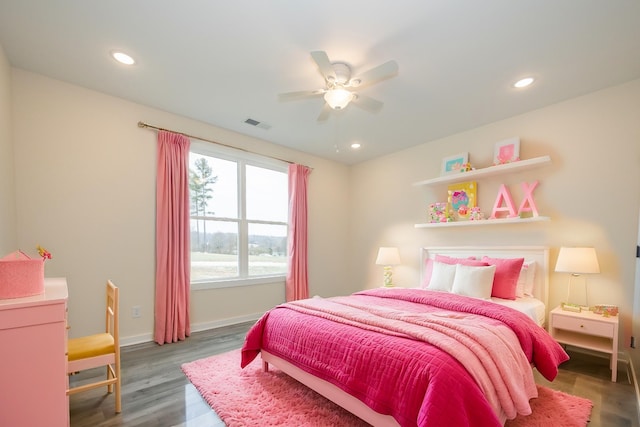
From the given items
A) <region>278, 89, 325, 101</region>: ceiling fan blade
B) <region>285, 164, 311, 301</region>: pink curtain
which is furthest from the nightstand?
<region>285, 164, 311, 301</region>: pink curtain

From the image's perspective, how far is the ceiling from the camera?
186 cm

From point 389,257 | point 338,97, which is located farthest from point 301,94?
point 389,257

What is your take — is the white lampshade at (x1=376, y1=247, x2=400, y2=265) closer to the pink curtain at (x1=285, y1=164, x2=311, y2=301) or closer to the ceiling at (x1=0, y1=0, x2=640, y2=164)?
the pink curtain at (x1=285, y1=164, x2=311, y2=301)

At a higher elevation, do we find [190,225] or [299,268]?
[190,225]

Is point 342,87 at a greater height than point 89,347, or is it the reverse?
point 342,87

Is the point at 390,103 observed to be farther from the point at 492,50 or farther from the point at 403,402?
the point at 403,402

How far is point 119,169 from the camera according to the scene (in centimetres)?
308

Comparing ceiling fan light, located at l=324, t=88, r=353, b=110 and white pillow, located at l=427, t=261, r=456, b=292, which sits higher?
ceiling fan light, located at l=324, t=88, r=353, b=110

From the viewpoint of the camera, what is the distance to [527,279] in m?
3.07

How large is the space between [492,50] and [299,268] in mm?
3528

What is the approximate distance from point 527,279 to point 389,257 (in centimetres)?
169

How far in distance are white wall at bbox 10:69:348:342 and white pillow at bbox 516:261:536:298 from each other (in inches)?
144

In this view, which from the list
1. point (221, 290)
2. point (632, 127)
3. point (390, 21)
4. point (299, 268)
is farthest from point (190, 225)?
point (632, 127)

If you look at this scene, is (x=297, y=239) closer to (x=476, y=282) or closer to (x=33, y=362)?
(x=476, y=282)
